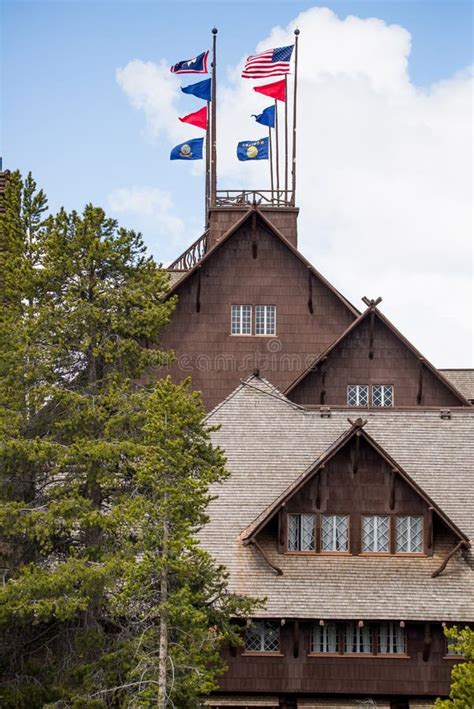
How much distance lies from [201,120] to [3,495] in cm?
2955

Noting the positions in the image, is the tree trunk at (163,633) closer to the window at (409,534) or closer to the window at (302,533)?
the window at (302,533)

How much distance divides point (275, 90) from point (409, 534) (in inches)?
1011

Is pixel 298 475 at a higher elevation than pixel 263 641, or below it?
higher

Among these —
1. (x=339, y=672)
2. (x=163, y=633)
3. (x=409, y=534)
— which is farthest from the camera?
(x=409, y=534)

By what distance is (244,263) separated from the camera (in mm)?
45219

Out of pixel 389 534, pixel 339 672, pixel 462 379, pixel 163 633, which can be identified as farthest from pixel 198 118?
pixel 163 633

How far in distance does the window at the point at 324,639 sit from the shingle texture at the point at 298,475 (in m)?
0.90

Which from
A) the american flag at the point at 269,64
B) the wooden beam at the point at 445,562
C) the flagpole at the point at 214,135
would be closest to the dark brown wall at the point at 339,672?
the wooden beam at the point at 445,562

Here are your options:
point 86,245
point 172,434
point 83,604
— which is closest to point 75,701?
point 83,604

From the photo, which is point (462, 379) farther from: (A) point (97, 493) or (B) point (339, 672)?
(A) point (97, 493)

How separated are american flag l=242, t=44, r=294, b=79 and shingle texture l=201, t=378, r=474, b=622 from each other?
1911 cm

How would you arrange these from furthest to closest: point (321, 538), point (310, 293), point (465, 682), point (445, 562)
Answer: point (310, 293) < point (321, 538) < point (445, 562) < point (465, 682)

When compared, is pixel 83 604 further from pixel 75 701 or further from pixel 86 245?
pixel 86 245

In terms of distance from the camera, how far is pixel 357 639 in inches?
1223
